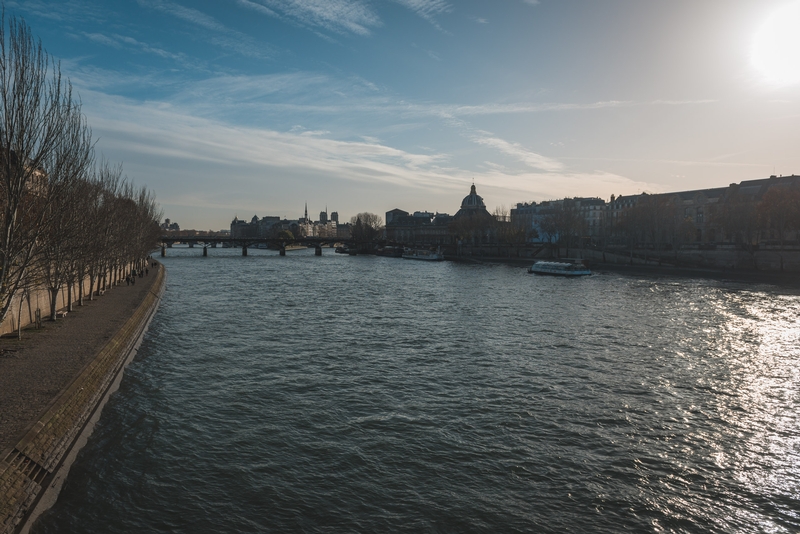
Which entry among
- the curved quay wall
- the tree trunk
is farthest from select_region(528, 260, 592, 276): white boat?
the curved quay wall

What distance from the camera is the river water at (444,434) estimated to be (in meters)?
11.6

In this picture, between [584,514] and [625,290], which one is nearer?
[584,514]

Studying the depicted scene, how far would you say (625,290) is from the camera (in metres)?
59.6

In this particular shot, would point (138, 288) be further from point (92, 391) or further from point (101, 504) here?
point (101, 504)

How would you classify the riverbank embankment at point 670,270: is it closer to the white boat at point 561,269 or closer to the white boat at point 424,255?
the white boat at point 561,269

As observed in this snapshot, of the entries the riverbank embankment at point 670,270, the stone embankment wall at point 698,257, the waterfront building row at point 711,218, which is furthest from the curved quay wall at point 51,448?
the waterfront building row at point 711,218

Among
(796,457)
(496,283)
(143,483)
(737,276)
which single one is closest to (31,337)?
(143,483)

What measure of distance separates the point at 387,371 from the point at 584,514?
40.0 ft

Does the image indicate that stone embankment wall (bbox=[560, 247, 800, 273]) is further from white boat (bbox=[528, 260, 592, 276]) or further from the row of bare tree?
the row of bare tree

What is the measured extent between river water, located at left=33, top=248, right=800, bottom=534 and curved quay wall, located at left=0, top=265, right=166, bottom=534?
394 mm

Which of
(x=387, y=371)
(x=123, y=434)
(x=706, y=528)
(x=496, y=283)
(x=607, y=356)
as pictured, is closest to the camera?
(x=706, y=528)

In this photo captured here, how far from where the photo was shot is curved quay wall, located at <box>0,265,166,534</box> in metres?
10.5

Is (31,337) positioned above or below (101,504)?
above

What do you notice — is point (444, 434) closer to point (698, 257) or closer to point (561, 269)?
point (561, 269)
